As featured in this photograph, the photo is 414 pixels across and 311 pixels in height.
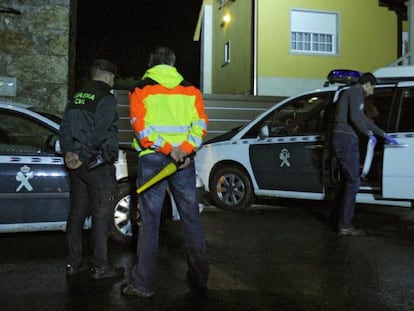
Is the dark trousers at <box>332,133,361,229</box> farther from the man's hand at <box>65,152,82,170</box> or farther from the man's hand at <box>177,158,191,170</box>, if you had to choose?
the man's hand at <box>65,152,82,170</box>

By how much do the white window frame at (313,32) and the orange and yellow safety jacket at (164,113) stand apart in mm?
13285

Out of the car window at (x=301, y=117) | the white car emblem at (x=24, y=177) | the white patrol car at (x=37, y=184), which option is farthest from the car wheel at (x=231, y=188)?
the white car emblem at (x=24, y=177)

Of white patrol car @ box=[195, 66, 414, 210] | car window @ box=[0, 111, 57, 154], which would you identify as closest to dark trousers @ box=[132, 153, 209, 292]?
car window @ box=[0, 111, 57, 154]

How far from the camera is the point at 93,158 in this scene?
4.02 m

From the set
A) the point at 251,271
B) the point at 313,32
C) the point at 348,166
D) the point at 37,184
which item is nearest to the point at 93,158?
the point at 37,184

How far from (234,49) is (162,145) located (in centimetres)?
1574

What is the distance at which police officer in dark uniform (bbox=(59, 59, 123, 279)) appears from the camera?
3994 mm

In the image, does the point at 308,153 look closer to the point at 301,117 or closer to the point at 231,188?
the point at 301,117

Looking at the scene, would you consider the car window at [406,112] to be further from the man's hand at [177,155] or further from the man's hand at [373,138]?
the man's hand at [177,155]

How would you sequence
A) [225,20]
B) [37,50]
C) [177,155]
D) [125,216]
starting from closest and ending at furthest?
[177,155]
[125,216]
[37,50]
[225,20]

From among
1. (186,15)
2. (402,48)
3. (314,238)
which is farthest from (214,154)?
(186,15)

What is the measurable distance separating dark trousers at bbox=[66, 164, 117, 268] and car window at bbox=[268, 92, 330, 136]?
3.46 m

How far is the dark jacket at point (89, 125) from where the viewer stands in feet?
13.1

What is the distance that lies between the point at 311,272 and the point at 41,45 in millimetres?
6800
